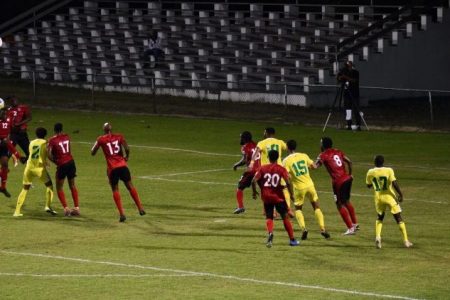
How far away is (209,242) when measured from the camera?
26.0m

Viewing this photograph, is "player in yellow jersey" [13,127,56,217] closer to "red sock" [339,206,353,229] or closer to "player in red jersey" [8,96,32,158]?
"player in red jersey" [8,96,32,158]

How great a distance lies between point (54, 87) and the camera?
5891 cm

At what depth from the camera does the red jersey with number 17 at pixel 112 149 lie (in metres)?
28.5

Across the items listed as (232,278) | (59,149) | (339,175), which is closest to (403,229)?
(339,175)

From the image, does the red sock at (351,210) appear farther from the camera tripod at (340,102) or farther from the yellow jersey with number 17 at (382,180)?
the camera tripod at (340,102)

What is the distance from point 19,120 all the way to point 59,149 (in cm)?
754

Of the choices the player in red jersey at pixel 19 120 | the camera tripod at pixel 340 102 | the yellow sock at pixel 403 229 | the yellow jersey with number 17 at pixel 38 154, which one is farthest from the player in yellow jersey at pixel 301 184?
the camera tripod at pixel 340 102

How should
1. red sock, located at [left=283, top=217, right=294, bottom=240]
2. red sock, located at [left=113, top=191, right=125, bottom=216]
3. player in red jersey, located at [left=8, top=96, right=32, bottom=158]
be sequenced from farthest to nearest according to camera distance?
player in red jersey, located at [left=8, top=96, right=32, bottom=158]
red sock, located at [left=113, top=191, right=125, bottom=216]
red sock, located at [left=283, top=217, right=294, bottom=240]

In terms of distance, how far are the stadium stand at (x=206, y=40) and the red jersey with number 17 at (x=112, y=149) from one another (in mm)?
20932

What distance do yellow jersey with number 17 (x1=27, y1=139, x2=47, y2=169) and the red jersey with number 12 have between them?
6742 mm

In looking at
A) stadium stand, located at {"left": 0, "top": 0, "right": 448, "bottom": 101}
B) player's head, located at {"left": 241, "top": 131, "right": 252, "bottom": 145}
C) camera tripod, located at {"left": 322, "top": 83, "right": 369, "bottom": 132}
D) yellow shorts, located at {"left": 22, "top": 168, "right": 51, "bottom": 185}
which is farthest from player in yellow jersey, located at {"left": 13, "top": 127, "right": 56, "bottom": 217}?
stadium stand, located at {"left": 0, "top": 0, "right": 448, "bottom": 101}

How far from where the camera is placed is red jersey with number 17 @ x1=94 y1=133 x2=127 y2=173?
93.6 feet

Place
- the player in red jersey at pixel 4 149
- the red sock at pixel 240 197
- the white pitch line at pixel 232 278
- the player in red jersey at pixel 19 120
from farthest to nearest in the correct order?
1. the player in red jersey at pixel 19 120
2. the player in red jersey at pixel 4 149
3. the red sock at pixel 240 197
4. the white pitch line at pixel 232 278

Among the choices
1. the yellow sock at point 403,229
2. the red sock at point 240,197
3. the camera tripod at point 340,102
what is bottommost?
the yellow sock at point 403,229
